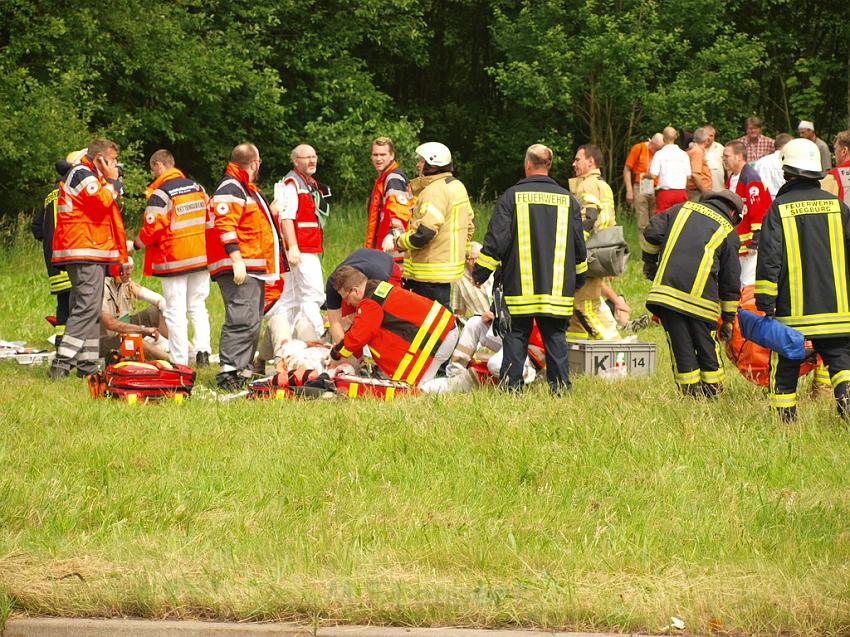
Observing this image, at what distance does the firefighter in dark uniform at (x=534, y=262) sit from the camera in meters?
9.52

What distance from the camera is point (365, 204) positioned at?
25281mm

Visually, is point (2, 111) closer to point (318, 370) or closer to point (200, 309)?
point (200, 309)

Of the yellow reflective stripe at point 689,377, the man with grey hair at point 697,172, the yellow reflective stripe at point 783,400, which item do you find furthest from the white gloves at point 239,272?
the man with grey hair at point 697,172

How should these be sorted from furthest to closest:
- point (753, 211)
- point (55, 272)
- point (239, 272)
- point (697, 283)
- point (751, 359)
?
point (753, 211), point (55, 272), point (239, 272), point (751, 359), point (697, 283)

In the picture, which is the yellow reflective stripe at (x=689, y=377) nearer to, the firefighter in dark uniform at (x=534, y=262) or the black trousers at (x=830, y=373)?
the black trousers at (x=830, y=373)

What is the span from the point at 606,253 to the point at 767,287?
315 centimetres

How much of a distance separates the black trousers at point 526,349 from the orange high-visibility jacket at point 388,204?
2415mm

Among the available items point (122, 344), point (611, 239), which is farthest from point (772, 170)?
point (122, 344)

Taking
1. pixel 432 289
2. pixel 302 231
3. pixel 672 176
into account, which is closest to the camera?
pixel 432 289

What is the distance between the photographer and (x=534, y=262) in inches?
374

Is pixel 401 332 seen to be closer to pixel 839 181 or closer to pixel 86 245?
pixel 86 245

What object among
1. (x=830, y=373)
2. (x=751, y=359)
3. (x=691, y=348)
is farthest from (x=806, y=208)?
(x=751, y=359)

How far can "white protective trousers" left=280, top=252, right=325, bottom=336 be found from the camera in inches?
479

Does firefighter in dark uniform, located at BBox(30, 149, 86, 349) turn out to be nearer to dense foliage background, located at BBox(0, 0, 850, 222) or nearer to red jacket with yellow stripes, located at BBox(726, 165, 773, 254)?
red jacket with yellow stripes, located at BBox(726, 165, 773, 254)
